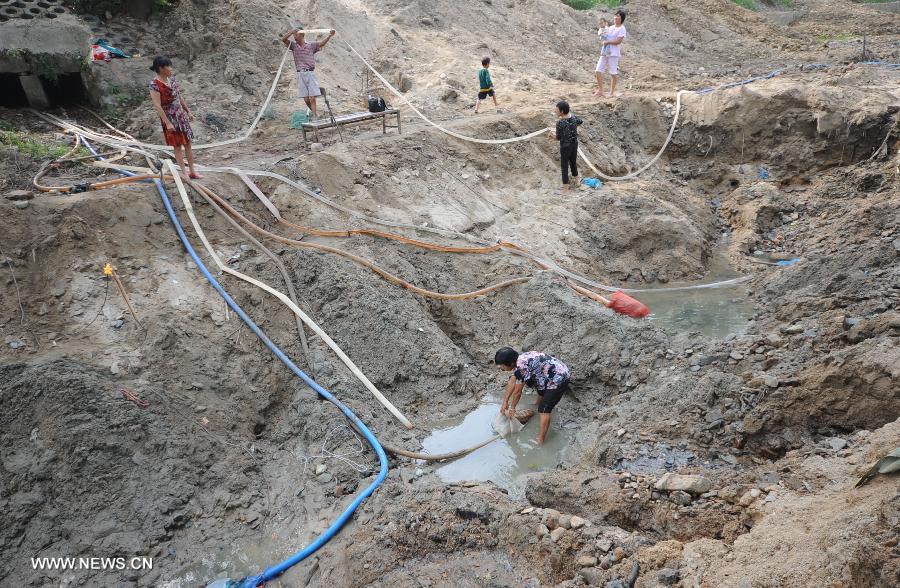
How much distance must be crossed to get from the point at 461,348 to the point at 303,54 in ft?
18.4

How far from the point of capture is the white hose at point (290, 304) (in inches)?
230

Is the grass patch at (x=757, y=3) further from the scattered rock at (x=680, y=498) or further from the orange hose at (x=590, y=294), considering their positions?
the scattered rock at (x=680, y=498)

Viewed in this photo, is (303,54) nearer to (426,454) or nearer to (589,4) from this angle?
(426,454)

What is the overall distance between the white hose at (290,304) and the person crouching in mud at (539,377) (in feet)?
3.69

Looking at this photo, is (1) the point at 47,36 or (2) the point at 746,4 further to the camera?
(2) the point at 746,4

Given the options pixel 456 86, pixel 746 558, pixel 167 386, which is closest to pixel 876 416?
pixel 746 558

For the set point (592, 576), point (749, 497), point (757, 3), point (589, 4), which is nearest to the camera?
point (592, 576)

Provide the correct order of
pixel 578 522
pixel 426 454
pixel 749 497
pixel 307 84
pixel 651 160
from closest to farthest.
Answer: pixel 749 497
pixel 578 522
pixel 426 454
pixel 307 84
pixel 651 160

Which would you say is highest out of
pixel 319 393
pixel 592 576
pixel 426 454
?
pixel 592 576

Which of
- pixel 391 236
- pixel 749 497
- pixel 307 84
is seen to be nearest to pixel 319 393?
pixel 391 236

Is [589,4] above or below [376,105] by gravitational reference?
above

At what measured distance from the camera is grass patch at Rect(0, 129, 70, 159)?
7602mm

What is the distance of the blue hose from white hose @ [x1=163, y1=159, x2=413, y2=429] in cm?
16

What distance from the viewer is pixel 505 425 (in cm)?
593
